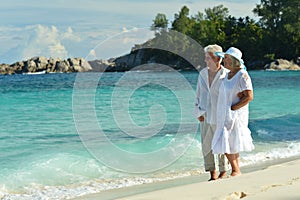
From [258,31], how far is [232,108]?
3293 inches

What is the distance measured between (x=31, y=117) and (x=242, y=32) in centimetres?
7318

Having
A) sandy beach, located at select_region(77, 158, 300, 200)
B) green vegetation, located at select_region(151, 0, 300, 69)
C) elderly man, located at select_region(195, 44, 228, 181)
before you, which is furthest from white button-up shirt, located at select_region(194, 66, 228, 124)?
green vegetation, located at select_region(151, 0, 300, 69)

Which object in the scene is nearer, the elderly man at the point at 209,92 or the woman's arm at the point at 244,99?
the woman's arm at the point at 244,99

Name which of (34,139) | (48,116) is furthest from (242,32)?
(34,139)

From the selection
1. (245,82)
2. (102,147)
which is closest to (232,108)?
(245,82)

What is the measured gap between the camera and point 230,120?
6.20m

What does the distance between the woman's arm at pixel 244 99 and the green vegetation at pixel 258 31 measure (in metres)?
66.6

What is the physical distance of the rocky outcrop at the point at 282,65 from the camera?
73.8m

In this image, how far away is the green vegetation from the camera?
8088 centimetres

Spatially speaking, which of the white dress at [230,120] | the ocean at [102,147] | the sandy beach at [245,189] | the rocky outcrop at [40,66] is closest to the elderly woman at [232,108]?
the white dress at [230,120]

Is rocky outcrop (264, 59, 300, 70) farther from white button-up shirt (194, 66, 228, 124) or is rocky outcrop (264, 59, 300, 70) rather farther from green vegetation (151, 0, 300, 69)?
white button-up shirt (194, 66, 228, 124)

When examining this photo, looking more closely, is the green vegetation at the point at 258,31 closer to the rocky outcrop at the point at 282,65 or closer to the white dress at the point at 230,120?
the rocky outcrop at the point at 282,65

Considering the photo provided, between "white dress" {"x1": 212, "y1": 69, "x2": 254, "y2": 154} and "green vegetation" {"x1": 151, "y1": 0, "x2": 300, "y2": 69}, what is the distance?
2620 inches

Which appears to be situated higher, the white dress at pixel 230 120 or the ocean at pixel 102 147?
the white dress at pixel 230 120
